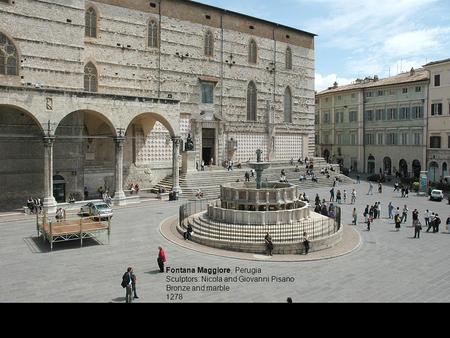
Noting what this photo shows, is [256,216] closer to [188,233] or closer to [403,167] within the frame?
[188,233]

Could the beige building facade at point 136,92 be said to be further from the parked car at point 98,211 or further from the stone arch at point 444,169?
the stone arch at point 444,169

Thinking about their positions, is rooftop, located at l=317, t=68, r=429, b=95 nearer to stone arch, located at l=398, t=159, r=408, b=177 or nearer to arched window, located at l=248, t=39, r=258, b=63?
stone arch, located at l=398, t=159, r=408, b=177

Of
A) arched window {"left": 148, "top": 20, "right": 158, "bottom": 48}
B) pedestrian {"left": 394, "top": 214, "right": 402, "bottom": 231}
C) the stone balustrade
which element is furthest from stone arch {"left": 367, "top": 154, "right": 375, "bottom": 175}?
the stone balustrade

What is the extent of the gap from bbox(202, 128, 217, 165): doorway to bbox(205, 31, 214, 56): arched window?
740 centimetres

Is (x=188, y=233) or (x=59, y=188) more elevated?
(x=59, y=188)

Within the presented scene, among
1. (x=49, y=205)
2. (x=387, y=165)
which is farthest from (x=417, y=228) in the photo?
(x=387, y=165)

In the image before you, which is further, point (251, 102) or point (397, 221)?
point (251, 102)

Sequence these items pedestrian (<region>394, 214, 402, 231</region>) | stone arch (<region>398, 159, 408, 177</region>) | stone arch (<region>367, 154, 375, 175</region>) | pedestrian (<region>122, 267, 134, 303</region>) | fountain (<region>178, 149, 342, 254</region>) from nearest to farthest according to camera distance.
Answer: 1. pedestrian (<region>122, 267, 134, 303</region>)
2. fountain (<region>178, 149, 342, 254</region>)
3. pedestrian (<region>394, 214, 402, 231</region>)
4. stone arch (<region>398, 159, 408, 177</region>)
5. stone arch (<region>367, 154, 375, 175</region>)

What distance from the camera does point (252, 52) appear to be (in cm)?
4278

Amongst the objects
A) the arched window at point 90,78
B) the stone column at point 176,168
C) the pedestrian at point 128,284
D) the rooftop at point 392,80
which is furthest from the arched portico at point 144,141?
the rooftop at point 392,80

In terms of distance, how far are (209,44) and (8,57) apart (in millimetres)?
18643

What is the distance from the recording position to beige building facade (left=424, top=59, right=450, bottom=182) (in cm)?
4178

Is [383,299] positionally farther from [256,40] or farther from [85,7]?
[256,40]
